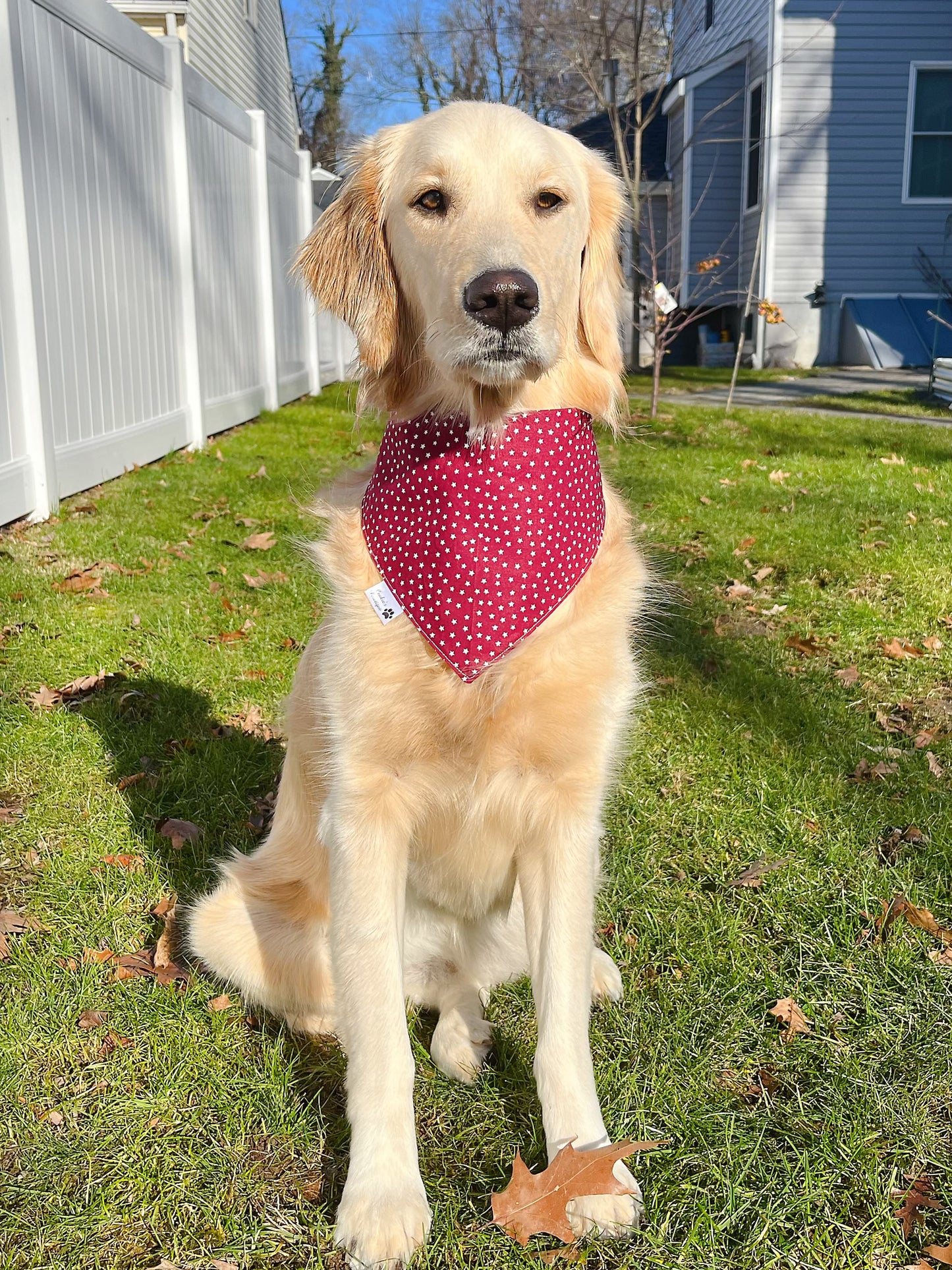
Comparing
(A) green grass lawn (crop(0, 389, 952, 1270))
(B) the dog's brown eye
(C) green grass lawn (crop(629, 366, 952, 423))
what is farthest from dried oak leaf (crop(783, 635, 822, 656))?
(C) green grass lawn (crop(629, 366, 952, 423))

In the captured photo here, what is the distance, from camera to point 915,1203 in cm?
180

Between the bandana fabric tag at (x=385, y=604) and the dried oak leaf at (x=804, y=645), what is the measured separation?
2730 millimetres

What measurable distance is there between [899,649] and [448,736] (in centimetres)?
295

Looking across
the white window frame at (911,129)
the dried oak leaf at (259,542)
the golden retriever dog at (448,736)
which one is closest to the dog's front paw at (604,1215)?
the golden retriever dog at (448,736)

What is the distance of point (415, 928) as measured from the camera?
7.72ft

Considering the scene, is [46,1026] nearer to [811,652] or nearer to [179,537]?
[811,652]

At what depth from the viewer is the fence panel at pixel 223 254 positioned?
879cm

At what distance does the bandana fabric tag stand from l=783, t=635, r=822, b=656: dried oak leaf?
2730 mm

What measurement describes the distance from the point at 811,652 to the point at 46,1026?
323 centimetres

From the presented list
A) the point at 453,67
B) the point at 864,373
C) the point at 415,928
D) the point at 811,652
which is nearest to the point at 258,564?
the point at 811,652

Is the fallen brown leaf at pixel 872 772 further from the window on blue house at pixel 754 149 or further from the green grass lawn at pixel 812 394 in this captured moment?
the window on blue house at pixel 754 149

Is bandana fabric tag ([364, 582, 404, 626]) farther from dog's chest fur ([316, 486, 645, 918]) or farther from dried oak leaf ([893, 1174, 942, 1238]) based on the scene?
dried oak leaf ([893, 1174, 942, 1238])

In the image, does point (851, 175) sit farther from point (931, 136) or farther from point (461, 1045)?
point (461, 1045)

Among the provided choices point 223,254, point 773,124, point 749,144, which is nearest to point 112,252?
point 223,254
